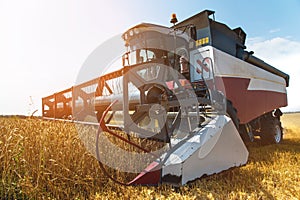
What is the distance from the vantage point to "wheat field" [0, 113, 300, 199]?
1.81 metres

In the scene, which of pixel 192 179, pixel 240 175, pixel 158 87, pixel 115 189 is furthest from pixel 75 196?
pixel 240 175

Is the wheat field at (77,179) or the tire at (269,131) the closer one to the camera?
the wheat field at (77,179)

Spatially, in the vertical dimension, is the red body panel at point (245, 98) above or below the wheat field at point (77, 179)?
above

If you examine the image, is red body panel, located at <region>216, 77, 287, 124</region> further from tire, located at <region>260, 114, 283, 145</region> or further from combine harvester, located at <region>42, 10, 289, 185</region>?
tire, located at <region>260, 114, 283, 145</region>

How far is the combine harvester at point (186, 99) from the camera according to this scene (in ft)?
6.51

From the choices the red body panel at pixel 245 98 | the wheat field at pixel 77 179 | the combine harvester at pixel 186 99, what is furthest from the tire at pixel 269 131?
the wheat field at pixel 77 179

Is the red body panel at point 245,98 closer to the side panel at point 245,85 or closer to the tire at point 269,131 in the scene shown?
the side panel at point 245,85

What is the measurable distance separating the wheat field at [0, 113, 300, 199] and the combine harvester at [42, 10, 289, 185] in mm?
139

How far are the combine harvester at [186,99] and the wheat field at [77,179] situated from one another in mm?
139

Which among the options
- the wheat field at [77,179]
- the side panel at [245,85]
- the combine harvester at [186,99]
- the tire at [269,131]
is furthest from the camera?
the tire at [269,131]

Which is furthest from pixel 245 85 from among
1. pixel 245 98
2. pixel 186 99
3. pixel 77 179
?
pixel 77 179

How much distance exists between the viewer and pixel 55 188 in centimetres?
197

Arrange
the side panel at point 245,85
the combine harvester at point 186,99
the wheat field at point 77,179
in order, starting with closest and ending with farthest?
the wheat field at point 77,179, the combine harvester at point 186,99, the side panel at point 245,85

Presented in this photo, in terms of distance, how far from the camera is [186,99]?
240 centimetres
